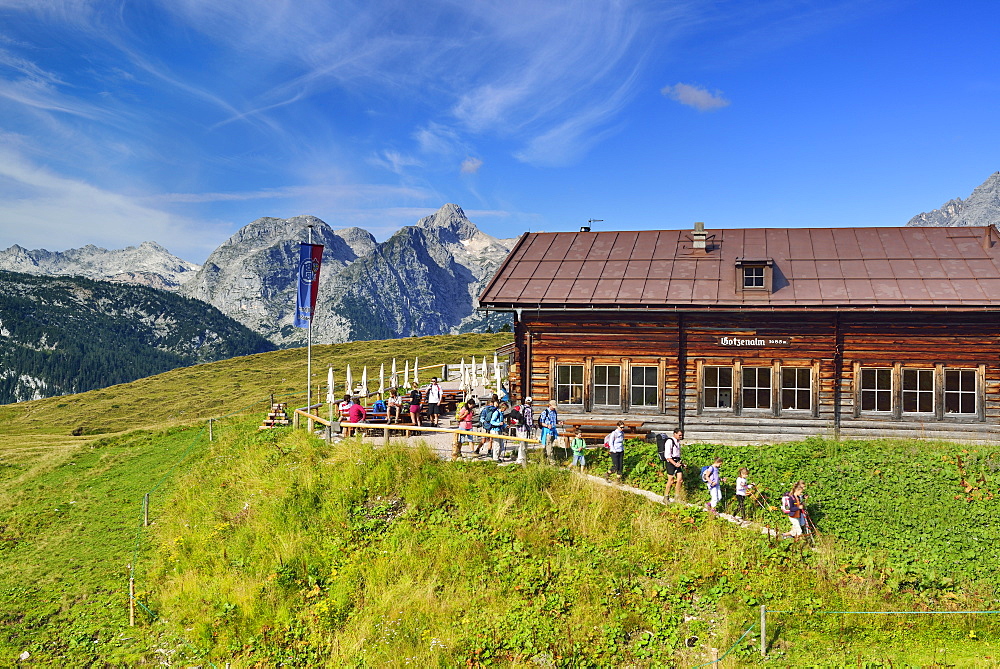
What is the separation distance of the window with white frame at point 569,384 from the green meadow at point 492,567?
3.21 meters

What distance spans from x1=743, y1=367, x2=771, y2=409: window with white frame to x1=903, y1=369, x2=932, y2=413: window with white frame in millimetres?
4307

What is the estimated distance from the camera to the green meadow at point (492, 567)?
1191cm

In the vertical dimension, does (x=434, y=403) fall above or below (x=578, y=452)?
above

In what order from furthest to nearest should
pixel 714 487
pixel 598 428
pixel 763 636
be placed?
1. pixel 598 428
2. pixel 714 487
3. pixel 763 636

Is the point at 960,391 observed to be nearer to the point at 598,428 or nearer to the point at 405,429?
the point at 598,428

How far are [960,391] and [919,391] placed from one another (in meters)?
1.22

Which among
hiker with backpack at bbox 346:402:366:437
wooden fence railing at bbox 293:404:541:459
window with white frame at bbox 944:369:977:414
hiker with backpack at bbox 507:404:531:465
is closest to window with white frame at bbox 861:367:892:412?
window with white frame at bbox 944:369:977:414

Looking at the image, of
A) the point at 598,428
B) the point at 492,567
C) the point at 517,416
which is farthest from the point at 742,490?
the point at 492,567

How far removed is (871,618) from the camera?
1238cm

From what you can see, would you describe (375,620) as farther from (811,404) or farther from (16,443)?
(16,443)

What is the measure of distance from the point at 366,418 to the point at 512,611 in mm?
11034

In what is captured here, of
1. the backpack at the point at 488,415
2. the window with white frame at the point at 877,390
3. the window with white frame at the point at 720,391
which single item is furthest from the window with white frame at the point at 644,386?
the window with white frame at the point at 877,390

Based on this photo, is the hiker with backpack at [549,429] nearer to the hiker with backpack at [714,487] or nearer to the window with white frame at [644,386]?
the window with white frame at [644,386]

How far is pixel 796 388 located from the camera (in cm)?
2119
